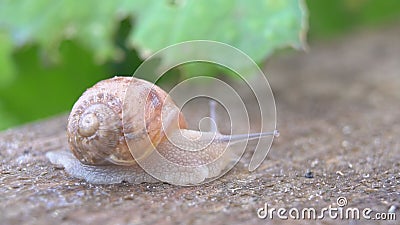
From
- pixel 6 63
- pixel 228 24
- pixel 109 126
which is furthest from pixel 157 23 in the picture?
pixel 6 63

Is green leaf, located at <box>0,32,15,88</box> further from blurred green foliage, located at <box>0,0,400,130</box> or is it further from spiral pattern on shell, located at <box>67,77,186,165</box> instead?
spiral pattern on shell, located at <box>67,77,186,165</box>

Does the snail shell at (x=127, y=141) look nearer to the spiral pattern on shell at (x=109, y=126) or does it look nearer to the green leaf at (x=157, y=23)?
the spiral pattern on shell at (x=109, y=126)

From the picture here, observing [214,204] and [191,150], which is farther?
[191,150]

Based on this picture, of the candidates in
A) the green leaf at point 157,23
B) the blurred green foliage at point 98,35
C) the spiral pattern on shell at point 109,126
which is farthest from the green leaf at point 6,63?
the spiral pattern on shell at point 109,126

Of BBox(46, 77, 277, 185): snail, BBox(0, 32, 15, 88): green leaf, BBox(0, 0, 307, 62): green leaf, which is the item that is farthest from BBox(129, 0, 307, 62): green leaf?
BBox(0, 32, 15, 88): green leaf

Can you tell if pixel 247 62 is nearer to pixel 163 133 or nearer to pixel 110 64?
pixel 163 133

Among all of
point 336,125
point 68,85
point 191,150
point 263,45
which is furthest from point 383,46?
point 191,150
